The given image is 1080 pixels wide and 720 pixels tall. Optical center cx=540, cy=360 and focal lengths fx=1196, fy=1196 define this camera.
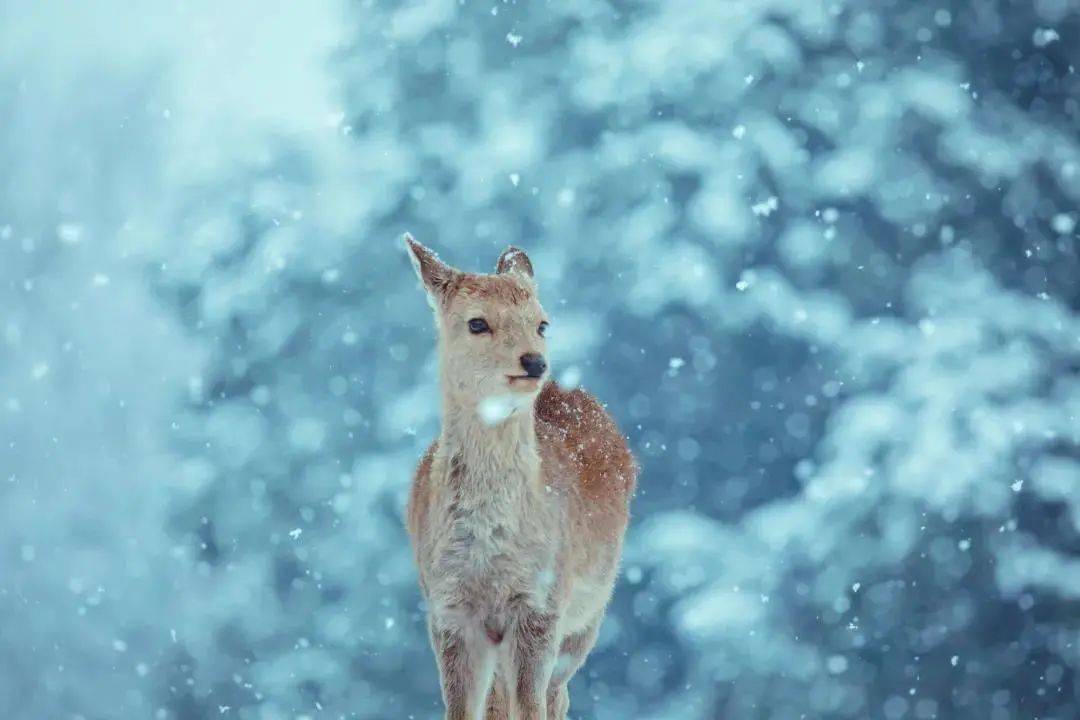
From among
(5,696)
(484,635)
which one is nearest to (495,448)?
(484,635)

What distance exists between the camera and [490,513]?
487 cm

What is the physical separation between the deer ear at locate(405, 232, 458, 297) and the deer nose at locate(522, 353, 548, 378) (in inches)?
25.4

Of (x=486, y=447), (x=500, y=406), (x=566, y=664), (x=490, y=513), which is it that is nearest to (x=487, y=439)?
(x=486, y=447)

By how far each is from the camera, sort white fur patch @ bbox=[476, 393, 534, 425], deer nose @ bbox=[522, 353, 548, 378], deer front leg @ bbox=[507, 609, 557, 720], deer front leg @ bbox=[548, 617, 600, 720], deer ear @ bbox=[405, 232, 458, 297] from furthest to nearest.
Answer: deer front leg @ bbox=[548, 617, 600, 720] < deer ear @ bbox=[405, 232, 458, 297] < deer front leg @ bbox=[507, 609, 557, 720] < white fur patch @ bbox=[476, 393, 534, 425] < deer nose @ bbox=[522, 353, 548, 378]

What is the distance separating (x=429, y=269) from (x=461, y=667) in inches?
65.6

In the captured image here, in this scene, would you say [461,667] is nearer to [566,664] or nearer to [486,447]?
[486,447]

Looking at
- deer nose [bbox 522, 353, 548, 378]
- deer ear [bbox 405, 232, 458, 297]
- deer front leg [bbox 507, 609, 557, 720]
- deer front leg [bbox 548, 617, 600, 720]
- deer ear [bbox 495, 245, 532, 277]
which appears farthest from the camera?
deer front leg [bbox 548, 617, 600, 720]

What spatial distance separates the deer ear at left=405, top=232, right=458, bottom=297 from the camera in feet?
16.8

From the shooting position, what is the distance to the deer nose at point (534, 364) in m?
4.63

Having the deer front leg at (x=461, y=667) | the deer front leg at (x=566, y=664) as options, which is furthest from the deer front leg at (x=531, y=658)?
the deer front leg at (x=566, y=664)

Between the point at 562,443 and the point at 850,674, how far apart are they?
37.9 feet

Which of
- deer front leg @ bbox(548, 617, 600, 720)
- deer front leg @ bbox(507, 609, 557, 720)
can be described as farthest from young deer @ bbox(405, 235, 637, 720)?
deer front leg @ bbox(548, 617, 600, 720)

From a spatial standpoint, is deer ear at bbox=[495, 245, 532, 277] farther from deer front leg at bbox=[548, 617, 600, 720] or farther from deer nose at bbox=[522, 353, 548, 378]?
deer front leg at bbox=[548, 617, 600, 720]

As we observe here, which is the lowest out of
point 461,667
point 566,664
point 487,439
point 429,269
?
point 461,667
